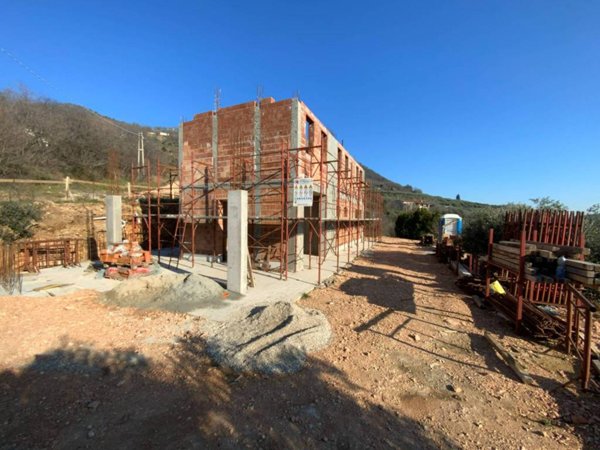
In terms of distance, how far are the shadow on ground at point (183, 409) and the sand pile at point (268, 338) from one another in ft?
0.67

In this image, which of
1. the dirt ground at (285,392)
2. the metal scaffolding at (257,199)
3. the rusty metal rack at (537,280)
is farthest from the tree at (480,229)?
the dirt ground at (285,392)

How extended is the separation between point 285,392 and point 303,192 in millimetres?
6021

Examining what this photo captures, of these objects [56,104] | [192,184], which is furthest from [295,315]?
[56,104]

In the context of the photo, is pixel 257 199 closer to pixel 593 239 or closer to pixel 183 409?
pixel 183 409

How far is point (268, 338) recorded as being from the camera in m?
4.71

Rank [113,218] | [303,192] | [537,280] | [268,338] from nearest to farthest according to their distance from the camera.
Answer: [268,338] < [537,280] < [303,192] < [113,218]

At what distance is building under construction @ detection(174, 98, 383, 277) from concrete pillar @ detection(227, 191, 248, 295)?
2233 millimetres

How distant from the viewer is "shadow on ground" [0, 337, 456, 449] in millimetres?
2748

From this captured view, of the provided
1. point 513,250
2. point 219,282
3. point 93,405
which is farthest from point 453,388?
point 219,282

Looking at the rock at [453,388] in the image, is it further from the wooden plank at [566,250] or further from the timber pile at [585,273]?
the wooden plank at [566,250]

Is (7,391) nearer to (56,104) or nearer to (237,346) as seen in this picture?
(237,346)

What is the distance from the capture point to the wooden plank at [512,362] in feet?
12.7

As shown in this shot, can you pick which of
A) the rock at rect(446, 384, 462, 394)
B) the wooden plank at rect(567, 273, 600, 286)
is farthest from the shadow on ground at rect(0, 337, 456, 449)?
the wooden plank at rect(567, 273, 600, 286)

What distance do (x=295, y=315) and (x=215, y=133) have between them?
10.1 m
